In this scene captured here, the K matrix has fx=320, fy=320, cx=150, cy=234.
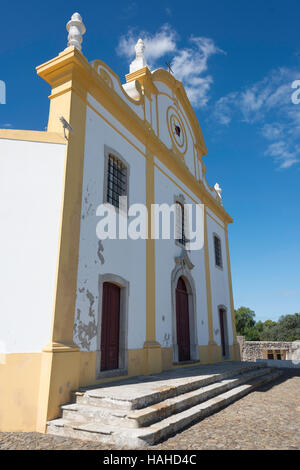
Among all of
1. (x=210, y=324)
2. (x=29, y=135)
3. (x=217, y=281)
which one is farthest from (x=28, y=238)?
(x=217, y=281)

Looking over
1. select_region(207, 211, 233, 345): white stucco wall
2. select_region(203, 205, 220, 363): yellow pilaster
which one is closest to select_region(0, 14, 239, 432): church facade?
select_region(203, 205, 220, 363): yellow pilaster

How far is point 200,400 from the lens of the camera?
579 centimetres

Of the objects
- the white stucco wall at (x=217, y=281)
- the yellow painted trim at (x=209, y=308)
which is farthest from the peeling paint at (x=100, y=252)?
the white stucco wall at (x=217, y=281)

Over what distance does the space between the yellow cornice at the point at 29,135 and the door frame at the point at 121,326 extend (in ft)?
9.32

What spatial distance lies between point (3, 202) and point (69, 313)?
2.28 metres

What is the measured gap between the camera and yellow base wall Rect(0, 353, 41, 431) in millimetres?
4723

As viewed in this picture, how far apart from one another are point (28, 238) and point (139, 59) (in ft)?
26.9

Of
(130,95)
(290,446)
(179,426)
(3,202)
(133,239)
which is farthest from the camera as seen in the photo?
(130,95)

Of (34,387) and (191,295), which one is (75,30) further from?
(191,295)

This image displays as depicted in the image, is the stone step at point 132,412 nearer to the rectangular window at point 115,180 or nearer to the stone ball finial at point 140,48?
the rectangular window at point 115,180

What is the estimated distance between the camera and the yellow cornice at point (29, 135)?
5984 mm

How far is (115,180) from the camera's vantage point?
25.9ft
